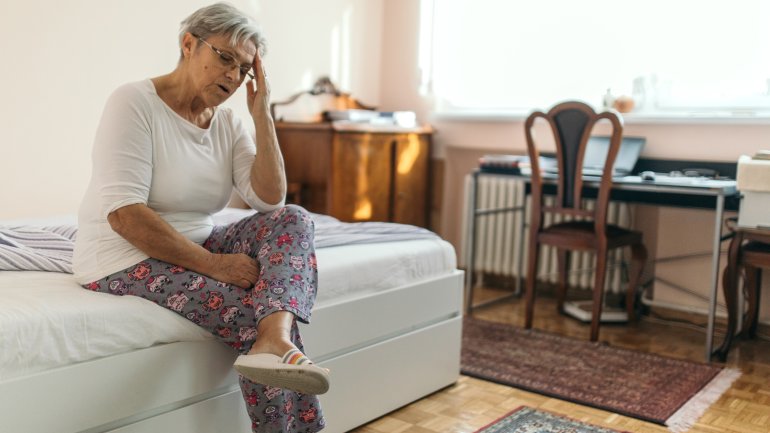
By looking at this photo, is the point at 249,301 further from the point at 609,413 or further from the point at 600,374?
the point at 600,374

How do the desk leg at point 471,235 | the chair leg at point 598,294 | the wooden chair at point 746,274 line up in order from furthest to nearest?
1. the desk leg at point 471,235
2. the chair leg at point 598,294
3. the wooden chair at point 746,274

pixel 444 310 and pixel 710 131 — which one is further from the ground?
pixel 710 131

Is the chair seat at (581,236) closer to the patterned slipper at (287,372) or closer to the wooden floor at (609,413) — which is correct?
the wooden floor at (609,413)

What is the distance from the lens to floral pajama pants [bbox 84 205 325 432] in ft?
5.47

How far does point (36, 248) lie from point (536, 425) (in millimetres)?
1424

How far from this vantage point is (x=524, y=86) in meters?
4.10

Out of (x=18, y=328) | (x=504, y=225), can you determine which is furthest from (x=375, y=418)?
(x=504, y=225)

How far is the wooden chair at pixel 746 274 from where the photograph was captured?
2852 millimetres

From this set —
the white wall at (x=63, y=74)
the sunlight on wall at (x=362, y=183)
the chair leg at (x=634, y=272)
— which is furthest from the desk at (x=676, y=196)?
the white wall at (x=63, y=74)

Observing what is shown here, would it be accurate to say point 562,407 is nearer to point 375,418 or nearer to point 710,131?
point 375,418

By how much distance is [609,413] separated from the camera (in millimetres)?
2420

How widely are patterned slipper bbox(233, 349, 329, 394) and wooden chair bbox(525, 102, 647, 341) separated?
187 centimetres

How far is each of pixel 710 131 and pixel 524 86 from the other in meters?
0.99

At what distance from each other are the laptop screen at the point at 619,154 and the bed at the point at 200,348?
1282 millimetres
